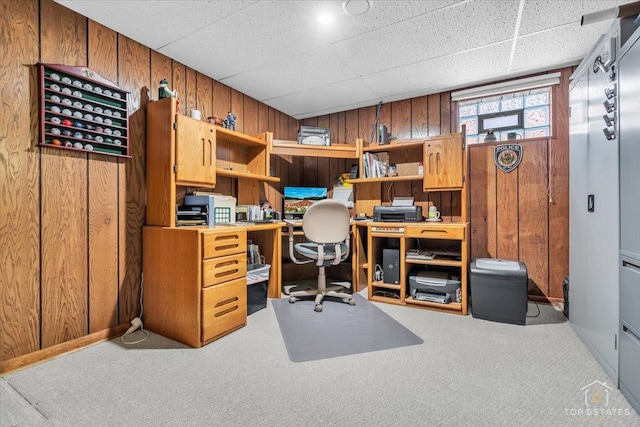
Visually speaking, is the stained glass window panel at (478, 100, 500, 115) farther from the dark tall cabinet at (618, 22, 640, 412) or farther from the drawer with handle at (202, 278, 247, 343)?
the drawer with handle at (202, 278, 247, 343)

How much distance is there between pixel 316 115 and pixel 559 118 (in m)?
2.79

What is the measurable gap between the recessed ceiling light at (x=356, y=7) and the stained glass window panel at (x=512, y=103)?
79.6 inches

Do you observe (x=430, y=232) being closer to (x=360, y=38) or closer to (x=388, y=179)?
(x=388, y=179)

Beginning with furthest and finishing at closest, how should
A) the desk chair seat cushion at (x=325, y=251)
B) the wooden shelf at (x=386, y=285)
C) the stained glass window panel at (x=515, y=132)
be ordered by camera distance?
the stained glass window panel at (x=515, y=132)
the wooden shelf at (x=386, y=285)
the desk chair seat cushion at (x=325, y=251)

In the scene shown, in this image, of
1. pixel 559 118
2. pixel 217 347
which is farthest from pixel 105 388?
pixel 559 118

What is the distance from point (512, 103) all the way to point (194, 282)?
3.52 metres

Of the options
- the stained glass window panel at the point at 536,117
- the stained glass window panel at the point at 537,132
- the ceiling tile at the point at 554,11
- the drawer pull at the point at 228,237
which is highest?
the ceiling tile at the point at 554,11

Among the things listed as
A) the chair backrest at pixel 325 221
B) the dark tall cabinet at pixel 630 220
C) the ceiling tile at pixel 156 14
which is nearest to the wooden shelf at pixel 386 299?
the chair backrest at pixel 325 221

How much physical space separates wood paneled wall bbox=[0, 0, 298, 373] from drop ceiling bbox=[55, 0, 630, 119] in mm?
221

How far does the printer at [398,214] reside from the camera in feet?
9.89

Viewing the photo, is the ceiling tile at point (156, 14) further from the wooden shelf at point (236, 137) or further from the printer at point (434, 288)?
the printer at point (434, 288)

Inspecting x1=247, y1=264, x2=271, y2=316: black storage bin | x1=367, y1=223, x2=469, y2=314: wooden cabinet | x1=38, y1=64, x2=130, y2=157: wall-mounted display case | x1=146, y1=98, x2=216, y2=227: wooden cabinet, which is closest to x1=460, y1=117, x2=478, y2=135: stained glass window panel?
x1=367, y1=223, x2=469, y2=314: wooden cabinet

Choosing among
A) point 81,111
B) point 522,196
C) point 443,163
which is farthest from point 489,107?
point 81,111

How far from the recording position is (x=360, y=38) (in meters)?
2.38
